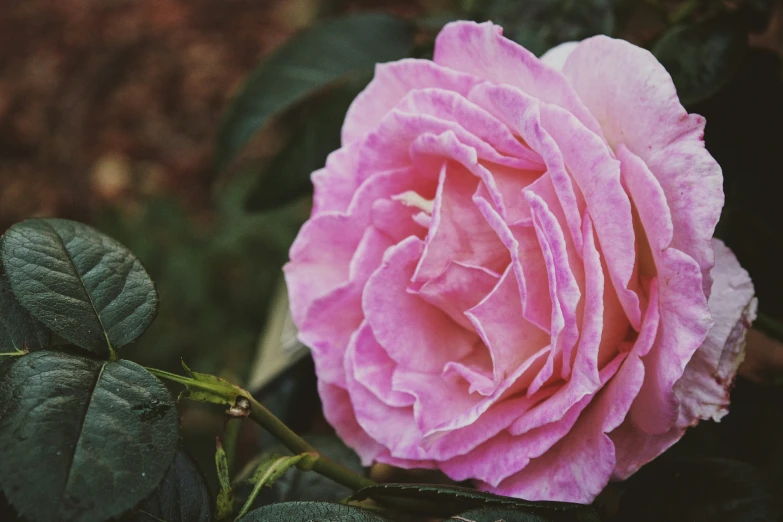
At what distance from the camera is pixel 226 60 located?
8.55 feet

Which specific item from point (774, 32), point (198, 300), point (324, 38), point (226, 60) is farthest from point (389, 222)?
point (226, 60)

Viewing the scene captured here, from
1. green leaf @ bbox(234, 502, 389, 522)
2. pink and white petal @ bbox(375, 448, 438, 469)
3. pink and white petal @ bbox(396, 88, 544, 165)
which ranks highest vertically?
pink and white petal @ bbox(396, 88, 544, 165)

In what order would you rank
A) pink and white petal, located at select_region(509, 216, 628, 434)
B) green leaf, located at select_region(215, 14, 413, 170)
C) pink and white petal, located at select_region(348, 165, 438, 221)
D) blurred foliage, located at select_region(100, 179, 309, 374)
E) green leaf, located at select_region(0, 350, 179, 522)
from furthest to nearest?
blurred foliage, located at select_region(100, 179, 309, 374) → green leaf, located at select_region(215, 14, 413, 170) → pink and white petal, located at select_region(348, 165, 438, 221) → pink and white petal, located at select_region(509, 216, 628, 434) → green leaf, located at select_region(0, 350, 179, 522)

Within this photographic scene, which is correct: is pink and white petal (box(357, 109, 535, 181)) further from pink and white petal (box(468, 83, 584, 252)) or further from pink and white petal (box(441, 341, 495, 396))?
pink and white petal (box(441, 341, 495, 396))

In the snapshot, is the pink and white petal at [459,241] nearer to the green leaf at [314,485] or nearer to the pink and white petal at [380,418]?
the pink and white petal at [380,418]

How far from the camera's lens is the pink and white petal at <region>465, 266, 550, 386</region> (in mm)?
478

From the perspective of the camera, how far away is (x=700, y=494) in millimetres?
487

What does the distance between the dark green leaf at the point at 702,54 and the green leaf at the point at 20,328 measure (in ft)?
1.56

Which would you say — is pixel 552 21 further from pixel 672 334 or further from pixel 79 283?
pixel 79 283

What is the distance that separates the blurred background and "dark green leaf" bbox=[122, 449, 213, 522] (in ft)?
0.94

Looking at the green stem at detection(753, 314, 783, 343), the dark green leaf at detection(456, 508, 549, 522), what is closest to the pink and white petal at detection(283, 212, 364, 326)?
the dark green leaf at detection(456, 508, 549, 522)

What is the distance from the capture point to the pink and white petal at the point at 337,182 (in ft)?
1.83

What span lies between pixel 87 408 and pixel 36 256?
13cm

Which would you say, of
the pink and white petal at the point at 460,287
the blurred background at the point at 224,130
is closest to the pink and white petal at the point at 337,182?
the pink and white petal at the point at 460,287
